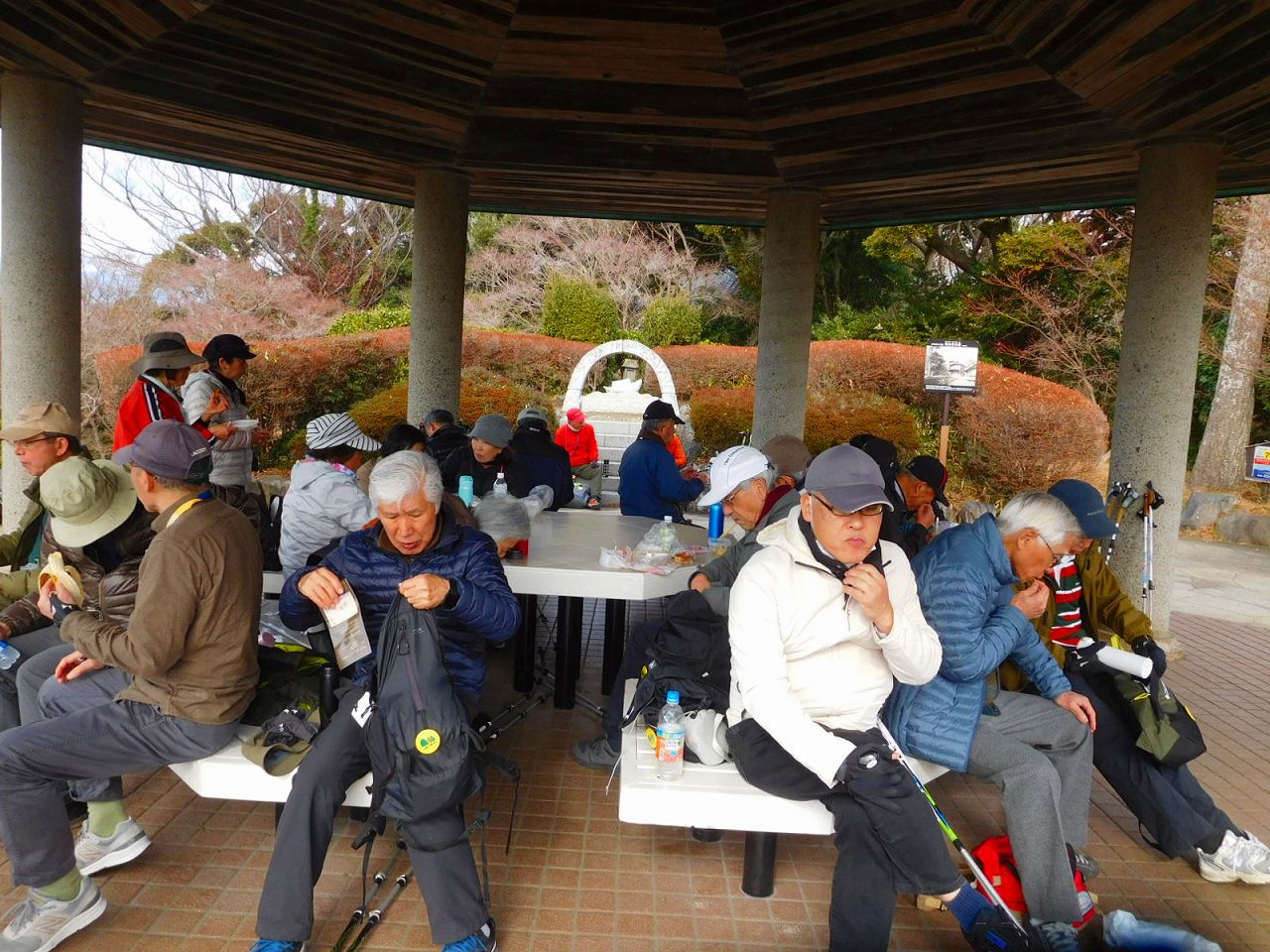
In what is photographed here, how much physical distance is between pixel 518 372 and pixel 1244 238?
42.7 ft

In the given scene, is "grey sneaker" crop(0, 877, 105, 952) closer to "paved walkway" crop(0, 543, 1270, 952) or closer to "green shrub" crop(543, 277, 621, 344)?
"paved walkway" crop(0, 543, 1270, 952)

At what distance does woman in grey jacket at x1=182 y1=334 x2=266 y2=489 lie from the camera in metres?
4.91

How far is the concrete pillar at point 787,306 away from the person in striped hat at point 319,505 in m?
5.47

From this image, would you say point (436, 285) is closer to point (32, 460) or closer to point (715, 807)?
point (32, 460)

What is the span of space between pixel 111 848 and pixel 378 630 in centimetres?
120

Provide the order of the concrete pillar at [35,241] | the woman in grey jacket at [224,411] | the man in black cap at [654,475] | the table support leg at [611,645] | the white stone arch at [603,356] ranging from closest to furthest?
1. the woman in grey jacket at [224,411]
2. the table support leg at [611,645]
3. the concrete pillar at [35,241]
4. the man in black cap at [654,475]
5. the white stone arch at [603,356]

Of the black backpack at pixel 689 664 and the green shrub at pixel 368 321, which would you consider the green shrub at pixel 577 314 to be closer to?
the green shrub at pixel 368 321

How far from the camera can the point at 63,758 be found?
8.66ft

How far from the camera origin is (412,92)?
6910 mm

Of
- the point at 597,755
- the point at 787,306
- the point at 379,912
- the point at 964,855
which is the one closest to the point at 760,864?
the point at 964,855

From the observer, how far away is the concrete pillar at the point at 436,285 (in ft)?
28.4

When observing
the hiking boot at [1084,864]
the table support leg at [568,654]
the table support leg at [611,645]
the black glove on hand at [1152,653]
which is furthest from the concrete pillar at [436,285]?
the hiking boot at [1084,864]

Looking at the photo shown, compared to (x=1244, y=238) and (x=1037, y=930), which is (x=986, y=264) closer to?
(x=1244, y=238)

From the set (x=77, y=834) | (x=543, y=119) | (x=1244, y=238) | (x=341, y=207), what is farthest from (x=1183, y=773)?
(x=341, y=207)
